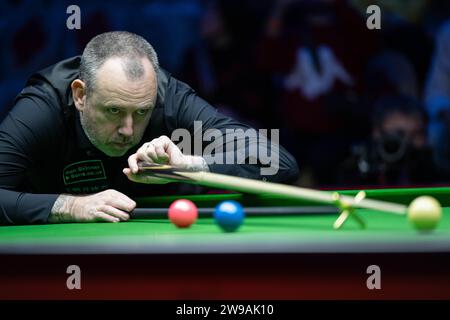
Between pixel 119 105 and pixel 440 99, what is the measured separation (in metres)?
3.04

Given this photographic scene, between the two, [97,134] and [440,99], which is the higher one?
[440,99]

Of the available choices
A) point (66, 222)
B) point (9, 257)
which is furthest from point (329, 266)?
point (66, 222)

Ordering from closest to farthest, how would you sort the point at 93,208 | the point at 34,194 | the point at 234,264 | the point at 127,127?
the point at 234,264, the point at 93,208, the point at 34,194, the point at 127,127

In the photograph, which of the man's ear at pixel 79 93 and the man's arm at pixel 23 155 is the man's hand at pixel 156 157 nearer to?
the man's arm at pixel 23 155

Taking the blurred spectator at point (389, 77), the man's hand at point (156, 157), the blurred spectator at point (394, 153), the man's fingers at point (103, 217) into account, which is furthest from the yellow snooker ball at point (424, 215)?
the blurred spectator at point (389, 77)

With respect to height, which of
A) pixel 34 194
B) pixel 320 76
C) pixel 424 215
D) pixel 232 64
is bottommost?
pixel 424 215

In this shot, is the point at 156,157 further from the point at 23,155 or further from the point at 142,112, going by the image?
the point at 23,155

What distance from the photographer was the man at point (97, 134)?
269 cm

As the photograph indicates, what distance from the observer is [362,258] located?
71.7 inches

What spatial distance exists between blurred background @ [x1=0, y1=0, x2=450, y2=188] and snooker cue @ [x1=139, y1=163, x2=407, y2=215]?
8.35 ft

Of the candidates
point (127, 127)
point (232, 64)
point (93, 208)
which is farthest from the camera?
point (232, 64)

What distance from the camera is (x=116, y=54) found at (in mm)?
2908

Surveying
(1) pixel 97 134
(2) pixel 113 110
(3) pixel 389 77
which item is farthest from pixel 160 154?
(3) pixel 389 77

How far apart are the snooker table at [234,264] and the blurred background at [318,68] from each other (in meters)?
3.05
